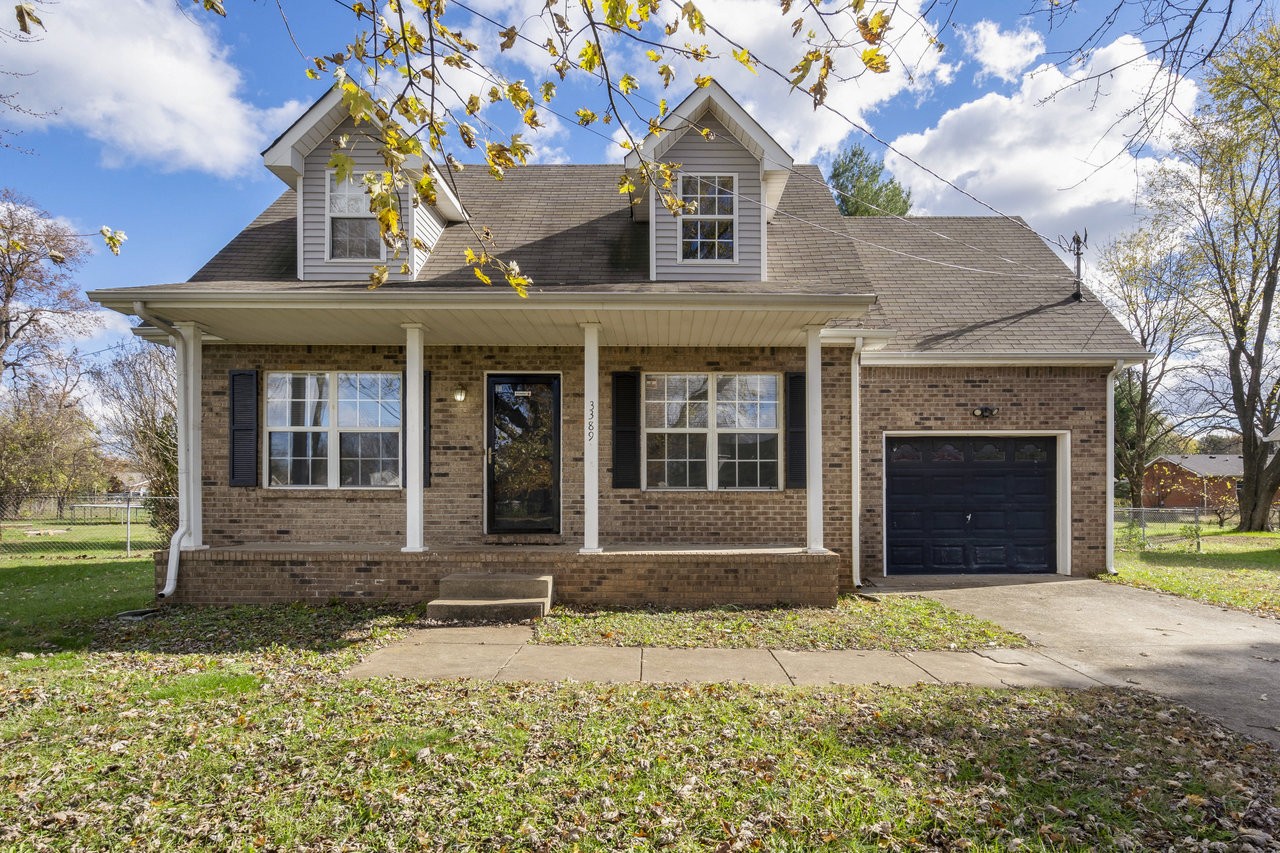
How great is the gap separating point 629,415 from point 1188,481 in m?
42.1

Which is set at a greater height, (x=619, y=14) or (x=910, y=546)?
(x=619, y=14)

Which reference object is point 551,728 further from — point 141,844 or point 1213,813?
point 1213,813

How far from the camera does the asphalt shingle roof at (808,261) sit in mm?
8180

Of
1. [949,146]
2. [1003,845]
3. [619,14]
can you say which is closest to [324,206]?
[619,14]

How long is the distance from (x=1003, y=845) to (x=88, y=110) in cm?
699

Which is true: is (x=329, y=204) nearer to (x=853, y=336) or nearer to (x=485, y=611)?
(x=485, y=611)

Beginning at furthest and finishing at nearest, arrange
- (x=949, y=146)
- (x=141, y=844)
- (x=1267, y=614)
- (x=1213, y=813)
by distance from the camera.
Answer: (x=1267, y=614) < (x=949, y=146) < (x=1213, y=813) < (x=141, y=844)

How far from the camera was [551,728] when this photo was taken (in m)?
3.82

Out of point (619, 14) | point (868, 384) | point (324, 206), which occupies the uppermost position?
point (324, 206)

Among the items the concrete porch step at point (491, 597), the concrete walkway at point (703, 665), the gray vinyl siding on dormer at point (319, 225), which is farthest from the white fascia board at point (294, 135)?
the concrete walkway at point (703, 665)

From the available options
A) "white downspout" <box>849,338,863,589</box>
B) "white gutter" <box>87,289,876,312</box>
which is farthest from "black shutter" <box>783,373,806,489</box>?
"white gutter" <box>87,289,876,312</box>

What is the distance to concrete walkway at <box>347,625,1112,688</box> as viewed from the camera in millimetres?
4918


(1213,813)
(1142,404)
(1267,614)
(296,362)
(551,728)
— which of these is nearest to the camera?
(1213,813)

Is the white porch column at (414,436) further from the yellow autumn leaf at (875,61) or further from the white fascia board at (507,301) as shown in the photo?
the yellow autumn leaf at (875,61)
